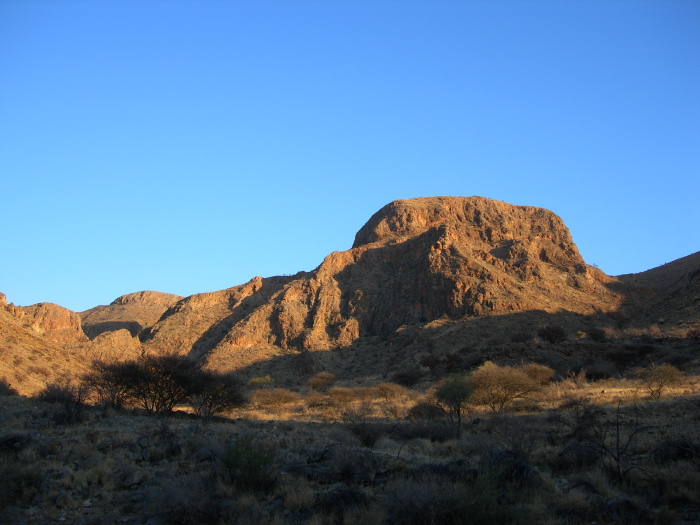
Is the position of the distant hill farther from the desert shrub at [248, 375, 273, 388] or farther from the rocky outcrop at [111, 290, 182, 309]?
the rocky outcrop at [111, 290, 182, 309]

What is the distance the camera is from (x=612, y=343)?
50.3m

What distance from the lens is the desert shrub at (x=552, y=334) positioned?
56156 millimetres

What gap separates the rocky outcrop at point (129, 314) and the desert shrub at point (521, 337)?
62739mm

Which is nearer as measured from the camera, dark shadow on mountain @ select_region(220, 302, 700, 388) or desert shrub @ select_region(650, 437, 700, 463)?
desert shrub @ select_region(650, 437, 700, 463)

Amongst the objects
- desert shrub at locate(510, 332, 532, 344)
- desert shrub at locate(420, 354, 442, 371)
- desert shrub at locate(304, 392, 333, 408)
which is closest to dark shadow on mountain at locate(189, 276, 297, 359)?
desert shrub at locate(420, 354, 442, 371)

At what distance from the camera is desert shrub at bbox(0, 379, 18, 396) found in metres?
31.2

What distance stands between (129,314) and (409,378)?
93.2 meters

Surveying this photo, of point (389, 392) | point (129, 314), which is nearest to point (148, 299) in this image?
point (129, 314)

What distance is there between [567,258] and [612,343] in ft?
138

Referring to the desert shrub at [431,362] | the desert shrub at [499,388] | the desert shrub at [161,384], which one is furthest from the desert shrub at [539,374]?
the desert shrub at [161,384]

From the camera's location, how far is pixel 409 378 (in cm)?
5097

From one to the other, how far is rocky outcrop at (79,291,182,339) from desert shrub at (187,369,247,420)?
68616 mm

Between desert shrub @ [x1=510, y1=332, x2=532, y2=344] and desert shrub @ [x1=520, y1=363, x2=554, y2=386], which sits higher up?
desert shrub @ [x1=510, y1=332, x2=532, y2=344]

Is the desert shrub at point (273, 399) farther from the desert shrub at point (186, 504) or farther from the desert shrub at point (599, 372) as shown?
the desert shrub at point (186, 504)
